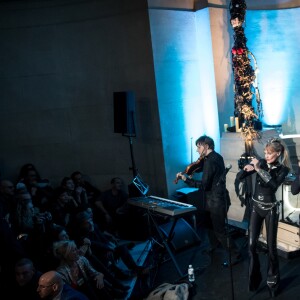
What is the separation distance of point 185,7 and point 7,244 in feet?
17.1

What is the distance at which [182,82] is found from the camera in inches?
275

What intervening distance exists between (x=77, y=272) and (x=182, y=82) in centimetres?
441

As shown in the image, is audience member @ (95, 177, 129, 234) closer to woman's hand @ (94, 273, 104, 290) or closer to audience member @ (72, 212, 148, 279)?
audience member @ (72, 212, 148, 279)

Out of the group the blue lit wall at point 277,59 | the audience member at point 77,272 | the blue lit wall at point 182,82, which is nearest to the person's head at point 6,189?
the audience member at point 77,272

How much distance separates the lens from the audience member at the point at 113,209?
6.00m

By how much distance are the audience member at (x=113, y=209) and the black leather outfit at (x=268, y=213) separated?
2.55 m

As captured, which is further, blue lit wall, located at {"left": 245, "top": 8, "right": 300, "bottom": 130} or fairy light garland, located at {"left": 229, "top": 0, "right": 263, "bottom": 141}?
blue lit wall, located at {"left": 245, "top": 8, "right": 300, "bottom": 130}

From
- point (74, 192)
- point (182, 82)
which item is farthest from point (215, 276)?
point (182, 82)

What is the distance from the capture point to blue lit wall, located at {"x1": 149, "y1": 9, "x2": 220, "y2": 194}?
22.0 ft

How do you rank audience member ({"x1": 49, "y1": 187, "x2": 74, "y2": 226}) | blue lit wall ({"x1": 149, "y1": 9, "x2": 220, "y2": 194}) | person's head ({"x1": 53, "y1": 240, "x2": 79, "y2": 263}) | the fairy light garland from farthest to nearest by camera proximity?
blue lit wall ({"x1": 149, "y1": 9, "x2": 220, "y2": 194}), the fairy light garland, audience member ({"x1": 49, "y1": 187, "x2": 74, "y2": 226}), person's head ({"x1": 53, "y1": 240, "x2": 79, "y2": 263})

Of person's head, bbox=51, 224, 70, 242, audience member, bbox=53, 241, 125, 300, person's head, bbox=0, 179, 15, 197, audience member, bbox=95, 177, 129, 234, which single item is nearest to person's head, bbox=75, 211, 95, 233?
person's head, bbox=51, 224, 70, 242

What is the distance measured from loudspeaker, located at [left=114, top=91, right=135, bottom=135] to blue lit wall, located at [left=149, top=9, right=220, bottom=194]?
826 mm

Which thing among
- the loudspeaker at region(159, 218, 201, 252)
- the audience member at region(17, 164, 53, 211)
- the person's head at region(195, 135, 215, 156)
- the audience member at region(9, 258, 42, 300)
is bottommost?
the loudspeaker at region(159, 218, 201, 252)

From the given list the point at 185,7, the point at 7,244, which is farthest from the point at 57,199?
the point at 185,7
